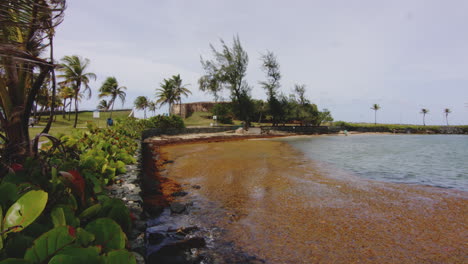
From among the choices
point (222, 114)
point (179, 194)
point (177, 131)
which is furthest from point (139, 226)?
point (222, 114)

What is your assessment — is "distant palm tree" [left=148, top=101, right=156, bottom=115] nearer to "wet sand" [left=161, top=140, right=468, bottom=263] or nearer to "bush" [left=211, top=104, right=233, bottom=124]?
"bush" [left=211, top=104, right=233, bottom=124]

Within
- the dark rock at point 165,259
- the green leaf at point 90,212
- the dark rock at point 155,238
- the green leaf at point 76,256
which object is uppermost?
the green leaf at point 76,256

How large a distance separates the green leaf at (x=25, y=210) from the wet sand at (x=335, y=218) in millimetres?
3171

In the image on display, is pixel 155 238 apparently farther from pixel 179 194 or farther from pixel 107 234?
pixel 107 234

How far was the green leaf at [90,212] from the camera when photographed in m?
1.25

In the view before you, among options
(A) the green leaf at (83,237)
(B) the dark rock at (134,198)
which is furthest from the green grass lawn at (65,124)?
(A) the green leaf at (83,237)

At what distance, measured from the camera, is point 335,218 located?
16.2 ft

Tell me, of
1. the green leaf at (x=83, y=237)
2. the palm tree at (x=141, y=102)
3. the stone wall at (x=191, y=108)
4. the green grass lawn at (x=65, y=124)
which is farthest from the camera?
the palm tree at (x=141, y=102)

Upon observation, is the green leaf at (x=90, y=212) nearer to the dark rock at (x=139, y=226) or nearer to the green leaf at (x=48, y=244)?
the green leaf at (x=48, y=244)

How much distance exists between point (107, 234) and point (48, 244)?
295 mm

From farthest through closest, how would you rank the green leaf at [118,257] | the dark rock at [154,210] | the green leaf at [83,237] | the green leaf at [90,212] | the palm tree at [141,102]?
the palm tree at [141,102], the dark rock at [154,210], the green leaf at [90,212], the green leaf at [83,237], the green leaf at [118,257]

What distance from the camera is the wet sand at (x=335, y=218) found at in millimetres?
3697

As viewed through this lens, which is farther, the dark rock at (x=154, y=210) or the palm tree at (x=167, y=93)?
the palm tree at (x=167, y=93)

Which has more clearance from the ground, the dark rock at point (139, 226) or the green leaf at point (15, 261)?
the green leaf at point (15, 261)
